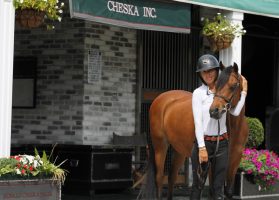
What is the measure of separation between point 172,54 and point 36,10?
18.3 feet

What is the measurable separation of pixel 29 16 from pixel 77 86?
12.3 ft

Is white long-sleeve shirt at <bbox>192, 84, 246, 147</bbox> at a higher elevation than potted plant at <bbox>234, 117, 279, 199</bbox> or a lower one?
higher

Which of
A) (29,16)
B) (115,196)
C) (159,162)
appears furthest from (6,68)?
(115,196)

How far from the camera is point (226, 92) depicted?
7.74 metres

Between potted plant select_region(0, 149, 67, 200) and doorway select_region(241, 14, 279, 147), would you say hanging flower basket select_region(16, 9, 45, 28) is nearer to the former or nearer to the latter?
potted plant select_region(0, 149, 67, 200)

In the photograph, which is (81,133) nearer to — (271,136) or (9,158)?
(9,158)

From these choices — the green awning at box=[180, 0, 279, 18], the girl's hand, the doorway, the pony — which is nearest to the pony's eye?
the pony

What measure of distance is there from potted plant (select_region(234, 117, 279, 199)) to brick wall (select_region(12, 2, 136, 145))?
106 inches

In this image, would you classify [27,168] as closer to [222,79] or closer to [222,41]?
[222,79]

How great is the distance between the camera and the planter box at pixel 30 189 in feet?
27.5

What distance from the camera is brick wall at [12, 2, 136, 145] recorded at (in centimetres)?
1312

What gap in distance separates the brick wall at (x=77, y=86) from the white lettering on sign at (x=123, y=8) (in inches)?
101

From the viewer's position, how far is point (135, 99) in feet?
46.0

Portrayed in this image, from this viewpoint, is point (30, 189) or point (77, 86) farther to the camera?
point (77, 86)
